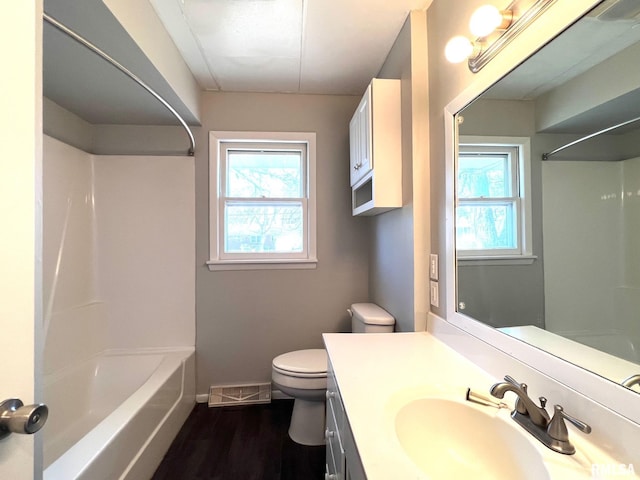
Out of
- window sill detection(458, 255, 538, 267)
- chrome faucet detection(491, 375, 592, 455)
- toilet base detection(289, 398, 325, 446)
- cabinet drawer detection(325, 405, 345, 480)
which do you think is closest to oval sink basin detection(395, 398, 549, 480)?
chrome faucet detection(491, 375, 592, 455)

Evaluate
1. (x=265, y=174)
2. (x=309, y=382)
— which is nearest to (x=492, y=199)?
(x=309, y=382)

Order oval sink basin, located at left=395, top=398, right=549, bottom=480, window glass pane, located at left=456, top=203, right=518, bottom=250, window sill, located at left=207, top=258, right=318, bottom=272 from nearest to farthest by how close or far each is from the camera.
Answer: oval sink basin, located at left=395, top=398, right=549, bottom=480
window glass pane, located at left=456, top=203, right=518, bottom=250
window sill, located at left=207, top=258, right=318, bottom=272

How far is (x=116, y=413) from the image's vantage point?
1399 mm

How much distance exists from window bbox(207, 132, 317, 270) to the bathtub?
835 mm

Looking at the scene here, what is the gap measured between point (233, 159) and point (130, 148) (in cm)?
73

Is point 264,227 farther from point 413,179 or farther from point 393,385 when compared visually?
point 393,385

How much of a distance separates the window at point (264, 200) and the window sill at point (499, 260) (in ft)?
4.05

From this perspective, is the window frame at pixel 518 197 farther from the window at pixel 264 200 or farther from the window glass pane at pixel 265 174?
the window glass pane at pixel 265 174

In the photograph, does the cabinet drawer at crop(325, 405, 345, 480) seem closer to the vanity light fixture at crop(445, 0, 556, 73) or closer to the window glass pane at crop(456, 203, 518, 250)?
the window glass pane at crop(456, 203, 518, 250)

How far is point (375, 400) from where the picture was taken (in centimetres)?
85

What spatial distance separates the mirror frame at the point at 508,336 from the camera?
0.62 m

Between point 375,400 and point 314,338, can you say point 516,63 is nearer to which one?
point 375,400

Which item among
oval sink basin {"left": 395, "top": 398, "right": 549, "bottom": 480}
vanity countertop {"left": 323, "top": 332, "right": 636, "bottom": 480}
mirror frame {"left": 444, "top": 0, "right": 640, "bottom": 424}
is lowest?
oval sink basin {"left": 395, "top": 398, "right": 549, "bottom": 480}

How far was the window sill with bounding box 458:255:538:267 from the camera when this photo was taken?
3.23ft
